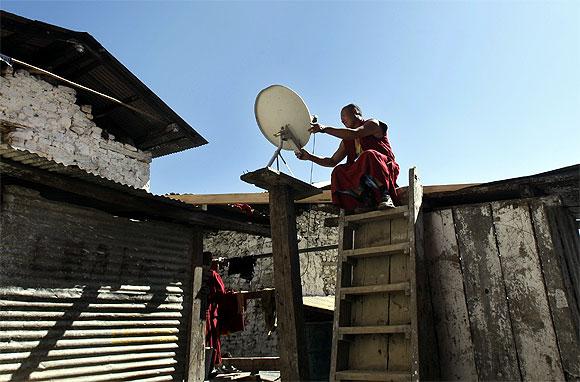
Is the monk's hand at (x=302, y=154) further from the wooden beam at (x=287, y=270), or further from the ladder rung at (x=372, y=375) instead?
the ladder rung at (x=372, y=375)

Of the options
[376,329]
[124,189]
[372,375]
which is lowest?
[372,375]

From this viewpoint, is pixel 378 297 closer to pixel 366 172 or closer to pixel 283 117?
pixel 366 172

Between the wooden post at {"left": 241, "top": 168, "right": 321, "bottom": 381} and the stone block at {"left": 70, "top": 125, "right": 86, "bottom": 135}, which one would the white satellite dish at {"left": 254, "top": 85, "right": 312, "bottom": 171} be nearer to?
the wooden post at {"left": 241, "top": 168, "right": 321, "bottom": 381}

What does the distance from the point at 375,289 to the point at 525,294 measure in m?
1.10

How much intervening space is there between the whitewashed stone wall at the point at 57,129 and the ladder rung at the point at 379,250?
19.2ft

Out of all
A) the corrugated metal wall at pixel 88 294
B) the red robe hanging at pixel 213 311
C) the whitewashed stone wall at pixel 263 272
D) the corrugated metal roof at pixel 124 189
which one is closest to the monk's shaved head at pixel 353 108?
the corrugated metal roof at pixel 124 189

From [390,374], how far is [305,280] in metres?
9.98

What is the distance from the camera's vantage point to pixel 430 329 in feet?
11.4

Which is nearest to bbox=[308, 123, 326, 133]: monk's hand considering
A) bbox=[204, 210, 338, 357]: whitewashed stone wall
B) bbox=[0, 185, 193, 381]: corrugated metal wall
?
bbox=[0, 185, 193, 381]: corrugated metal wall

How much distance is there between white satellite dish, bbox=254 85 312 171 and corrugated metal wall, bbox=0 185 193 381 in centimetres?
310

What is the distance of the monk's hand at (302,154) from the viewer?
4.34 m

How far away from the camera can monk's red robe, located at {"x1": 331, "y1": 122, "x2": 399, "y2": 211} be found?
3871 millimetres

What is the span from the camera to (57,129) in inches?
333

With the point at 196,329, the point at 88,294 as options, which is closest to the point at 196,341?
the point at 196,329
